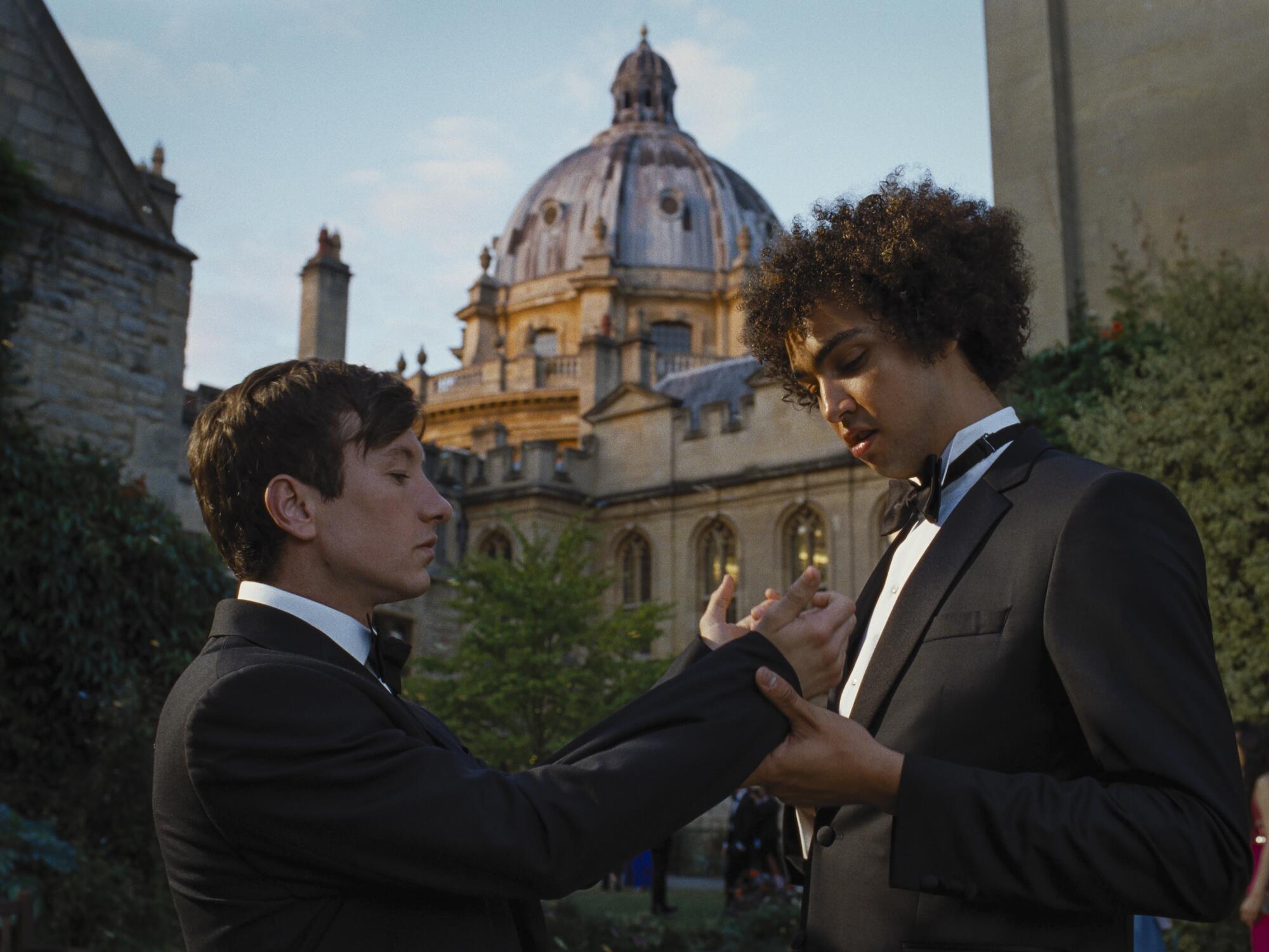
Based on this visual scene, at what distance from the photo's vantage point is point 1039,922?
6.50ft

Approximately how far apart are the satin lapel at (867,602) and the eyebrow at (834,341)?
38 cm

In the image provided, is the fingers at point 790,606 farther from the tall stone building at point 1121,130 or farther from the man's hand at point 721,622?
the tall stone building at point 1121,130

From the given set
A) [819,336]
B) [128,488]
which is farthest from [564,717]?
[819,336]

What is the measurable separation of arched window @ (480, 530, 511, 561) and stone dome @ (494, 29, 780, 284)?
95.6ft

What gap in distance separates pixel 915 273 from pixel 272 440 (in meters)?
1.23

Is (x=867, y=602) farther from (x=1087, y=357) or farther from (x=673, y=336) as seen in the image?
(x=673, y=336)

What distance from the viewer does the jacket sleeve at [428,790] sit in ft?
5.86

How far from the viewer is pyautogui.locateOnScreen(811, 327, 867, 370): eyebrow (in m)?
2.48

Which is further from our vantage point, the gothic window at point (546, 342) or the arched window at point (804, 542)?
the gothic window at point (546, 342)

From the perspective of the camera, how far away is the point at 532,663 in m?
20.8

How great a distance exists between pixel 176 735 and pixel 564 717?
19.3 m

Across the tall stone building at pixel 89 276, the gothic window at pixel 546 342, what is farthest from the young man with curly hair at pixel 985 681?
the gothic window at pixel 546 342

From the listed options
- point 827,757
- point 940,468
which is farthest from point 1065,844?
point 940,468

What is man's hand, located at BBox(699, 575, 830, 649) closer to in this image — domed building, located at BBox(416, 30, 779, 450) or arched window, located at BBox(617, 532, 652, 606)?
arched window, located at BBox(617, 532, 652, 606)
